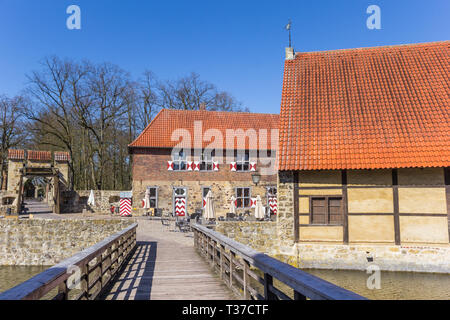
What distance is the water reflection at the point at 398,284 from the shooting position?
841cm

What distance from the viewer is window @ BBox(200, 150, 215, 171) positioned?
21750 mm

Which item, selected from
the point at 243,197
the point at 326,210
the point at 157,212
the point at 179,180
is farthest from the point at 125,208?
the point at 326,210

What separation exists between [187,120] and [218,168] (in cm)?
412

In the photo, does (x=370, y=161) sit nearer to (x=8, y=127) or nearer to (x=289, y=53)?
(x=289, y=53)

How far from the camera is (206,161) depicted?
71.4 feet

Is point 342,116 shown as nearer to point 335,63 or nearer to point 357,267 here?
point 335,63

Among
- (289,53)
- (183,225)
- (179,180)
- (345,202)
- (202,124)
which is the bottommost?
(183,225)

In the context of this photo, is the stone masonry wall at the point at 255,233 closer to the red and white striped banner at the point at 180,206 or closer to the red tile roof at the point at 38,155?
the red and white striped banner at the point at 180,206

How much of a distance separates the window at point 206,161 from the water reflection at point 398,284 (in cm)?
1225

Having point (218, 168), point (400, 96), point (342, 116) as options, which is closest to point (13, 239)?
point (218, 168)

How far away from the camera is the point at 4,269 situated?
13344 mm

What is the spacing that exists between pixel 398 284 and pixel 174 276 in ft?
19.9

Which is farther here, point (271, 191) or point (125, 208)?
point (271, 191)
